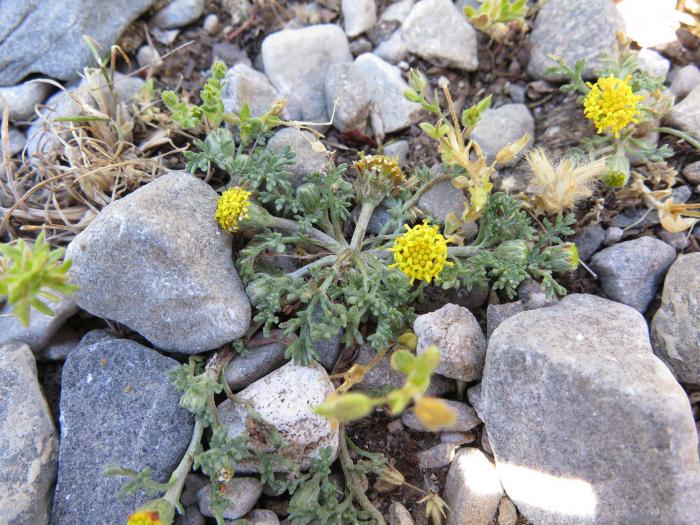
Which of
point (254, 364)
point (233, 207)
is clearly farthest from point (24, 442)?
point (233, 207)

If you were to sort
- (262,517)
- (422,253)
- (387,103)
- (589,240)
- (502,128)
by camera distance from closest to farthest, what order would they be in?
(422,253)
(262,517)
(589,240)
(502,128)
(387,103)

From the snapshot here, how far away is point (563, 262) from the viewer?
300 centimetres

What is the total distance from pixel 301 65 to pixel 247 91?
17.7 inches

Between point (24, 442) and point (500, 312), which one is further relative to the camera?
point (500, 312)

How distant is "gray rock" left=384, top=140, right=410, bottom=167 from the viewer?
3.57m

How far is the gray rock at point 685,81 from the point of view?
11.7ft

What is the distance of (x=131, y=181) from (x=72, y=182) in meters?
0.36

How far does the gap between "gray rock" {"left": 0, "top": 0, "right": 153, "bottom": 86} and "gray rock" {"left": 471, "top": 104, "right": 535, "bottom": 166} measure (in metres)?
2.62

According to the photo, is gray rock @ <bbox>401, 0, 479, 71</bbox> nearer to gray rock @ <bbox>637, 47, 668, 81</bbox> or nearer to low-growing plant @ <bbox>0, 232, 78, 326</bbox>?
gray rock @ <bbox>637, 47, 668, 81</bbox>

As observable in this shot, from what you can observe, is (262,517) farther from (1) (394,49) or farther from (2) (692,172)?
(2) (692,172)

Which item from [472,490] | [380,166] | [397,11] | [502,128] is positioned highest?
[397,11]

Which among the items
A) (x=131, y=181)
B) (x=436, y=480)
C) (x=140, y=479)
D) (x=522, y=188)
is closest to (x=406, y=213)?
(x=522, y=188)

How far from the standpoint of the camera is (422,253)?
107 inches

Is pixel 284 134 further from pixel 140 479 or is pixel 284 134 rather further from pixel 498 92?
pixel 140 479
